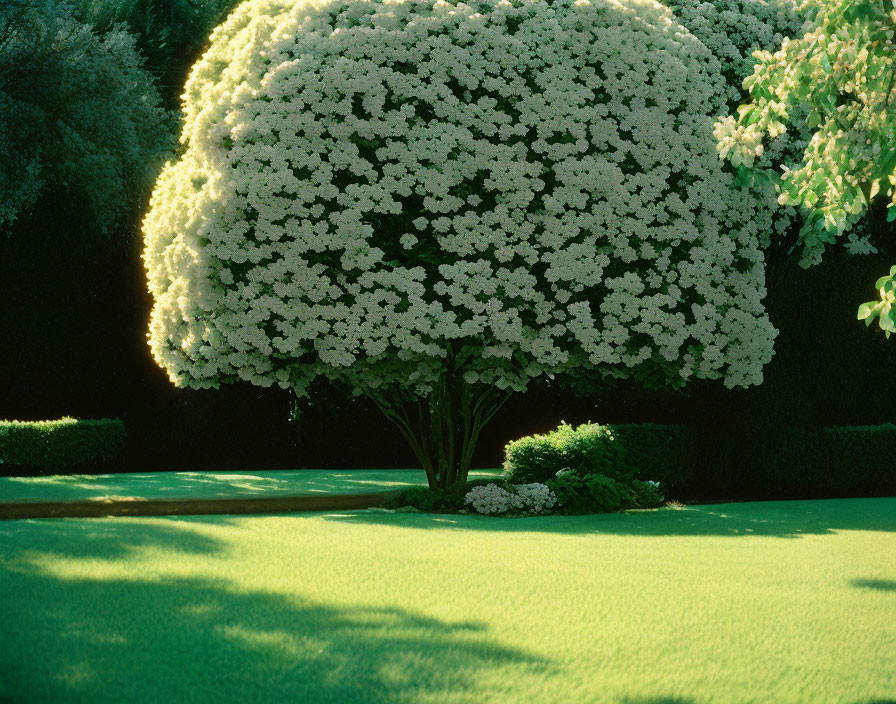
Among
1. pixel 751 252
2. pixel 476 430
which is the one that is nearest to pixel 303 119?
pixel 476 430

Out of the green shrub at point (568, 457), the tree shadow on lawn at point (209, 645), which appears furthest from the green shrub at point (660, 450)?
the tree shadow on lawn at point (209, 645)

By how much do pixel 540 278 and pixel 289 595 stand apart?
19.5 feet

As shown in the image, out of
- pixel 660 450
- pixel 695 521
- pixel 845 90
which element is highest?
pixel 845 90

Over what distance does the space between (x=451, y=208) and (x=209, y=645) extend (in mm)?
6535

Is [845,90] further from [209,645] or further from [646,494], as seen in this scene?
[646,494]

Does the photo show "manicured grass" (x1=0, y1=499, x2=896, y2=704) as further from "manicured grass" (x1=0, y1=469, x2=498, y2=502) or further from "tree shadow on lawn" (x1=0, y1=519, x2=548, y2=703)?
"manicured grass" (x1=0, y1=469, x2=498, y2=502)

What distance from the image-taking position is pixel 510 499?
12.2 m

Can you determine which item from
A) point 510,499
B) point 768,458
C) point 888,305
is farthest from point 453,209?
point 768,458

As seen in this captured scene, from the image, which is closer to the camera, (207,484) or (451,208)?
(451,208)

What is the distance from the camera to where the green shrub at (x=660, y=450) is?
14.1 meters

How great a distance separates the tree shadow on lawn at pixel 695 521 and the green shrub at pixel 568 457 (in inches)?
35.2

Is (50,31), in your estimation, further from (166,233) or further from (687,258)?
(687,258)

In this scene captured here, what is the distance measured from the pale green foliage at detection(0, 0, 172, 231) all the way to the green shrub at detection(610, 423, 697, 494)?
38.9ft

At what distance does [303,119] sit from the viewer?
35.6 feet
